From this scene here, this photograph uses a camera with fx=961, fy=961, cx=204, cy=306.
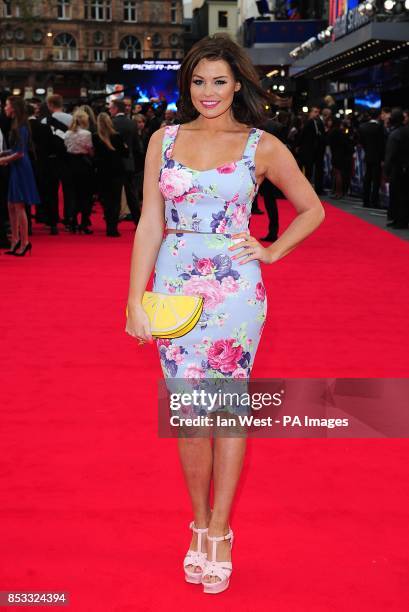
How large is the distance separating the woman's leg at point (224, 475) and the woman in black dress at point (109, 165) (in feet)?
35.2

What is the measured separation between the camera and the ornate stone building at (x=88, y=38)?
105 m

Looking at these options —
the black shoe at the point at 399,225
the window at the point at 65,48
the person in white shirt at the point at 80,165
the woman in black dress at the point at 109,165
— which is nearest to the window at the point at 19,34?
the window at the point at 65,48

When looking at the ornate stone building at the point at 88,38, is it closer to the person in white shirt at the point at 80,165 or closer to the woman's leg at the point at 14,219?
the person in white shirt at the point at 80,165

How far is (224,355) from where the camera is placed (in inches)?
116

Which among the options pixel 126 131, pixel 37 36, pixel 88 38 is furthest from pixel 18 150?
pixel 88 38

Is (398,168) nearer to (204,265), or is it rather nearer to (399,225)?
(399,225)

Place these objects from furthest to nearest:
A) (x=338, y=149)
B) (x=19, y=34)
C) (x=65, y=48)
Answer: (x=65, y=48) → (x=19, y=34) → (x=338, y=149)

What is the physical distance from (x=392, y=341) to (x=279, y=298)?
1957mm

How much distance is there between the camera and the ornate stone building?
105m

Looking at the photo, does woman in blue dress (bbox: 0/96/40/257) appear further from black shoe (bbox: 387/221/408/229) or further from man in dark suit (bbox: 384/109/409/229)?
black shoe (bbox: 387/221/408/229)

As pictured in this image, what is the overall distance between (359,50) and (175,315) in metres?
21.7

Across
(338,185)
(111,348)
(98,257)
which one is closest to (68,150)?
(98,257)

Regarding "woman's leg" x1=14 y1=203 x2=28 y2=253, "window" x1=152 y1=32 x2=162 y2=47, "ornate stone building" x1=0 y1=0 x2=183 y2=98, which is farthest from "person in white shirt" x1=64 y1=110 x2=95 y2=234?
"window" x1=152 y1=32 x2=162 y2=47

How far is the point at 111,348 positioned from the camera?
6648mm
